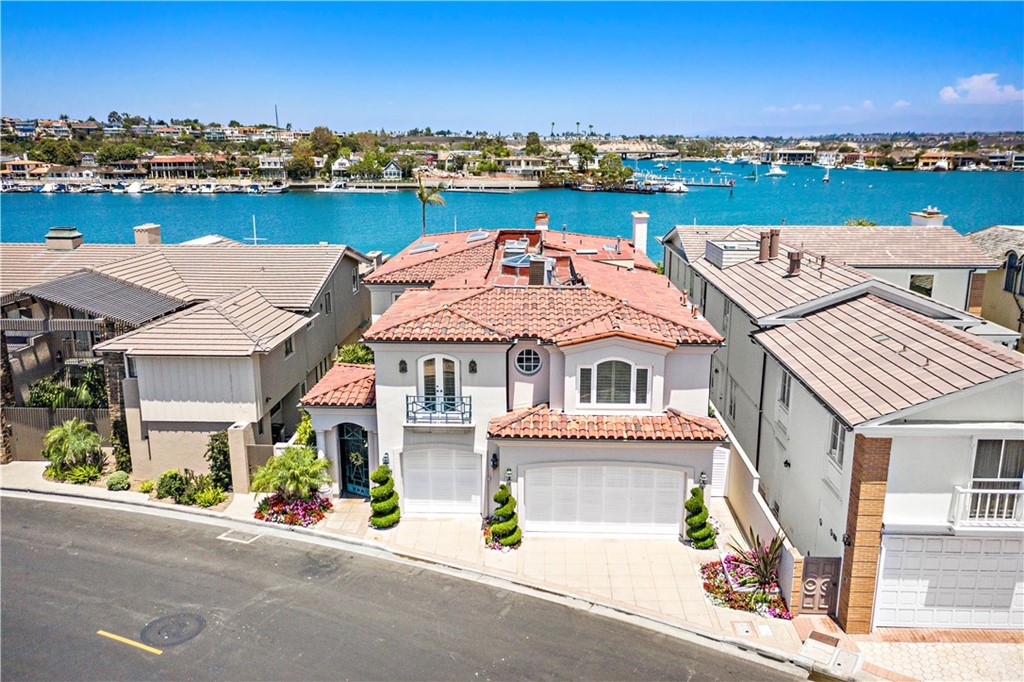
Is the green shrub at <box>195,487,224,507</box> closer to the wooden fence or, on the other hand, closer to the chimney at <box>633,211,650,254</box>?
the wooden fence

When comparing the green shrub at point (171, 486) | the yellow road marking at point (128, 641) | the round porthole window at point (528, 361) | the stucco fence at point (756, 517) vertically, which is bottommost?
the yellow road marking at point (128, 641)

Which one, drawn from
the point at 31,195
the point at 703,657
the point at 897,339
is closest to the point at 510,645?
the point at 703,657

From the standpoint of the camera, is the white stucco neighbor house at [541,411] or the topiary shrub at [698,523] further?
the white stucco neighbor house at [541,411]

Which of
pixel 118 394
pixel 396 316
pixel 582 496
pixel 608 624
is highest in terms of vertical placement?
pixel 396 316

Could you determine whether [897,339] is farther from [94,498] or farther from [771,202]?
[771,202]

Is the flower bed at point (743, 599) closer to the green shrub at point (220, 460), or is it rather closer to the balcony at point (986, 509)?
the balcony at point (986, 509)

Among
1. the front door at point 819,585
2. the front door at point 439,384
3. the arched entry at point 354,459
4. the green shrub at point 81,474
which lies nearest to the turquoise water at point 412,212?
the arched entry at point 354,459

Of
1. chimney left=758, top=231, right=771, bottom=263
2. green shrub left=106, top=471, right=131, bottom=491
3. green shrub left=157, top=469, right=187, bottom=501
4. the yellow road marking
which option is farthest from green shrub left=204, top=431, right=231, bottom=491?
chimney left=758, top=231, right=771, bottom=263
